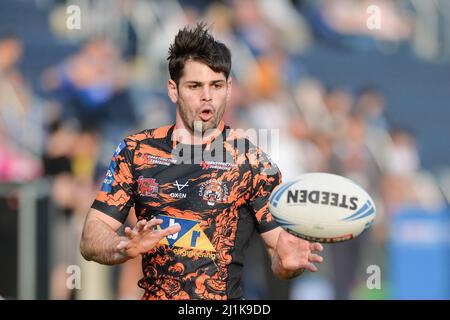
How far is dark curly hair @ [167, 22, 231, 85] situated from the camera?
17.5 feet

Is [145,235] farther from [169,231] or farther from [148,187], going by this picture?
[148,187]

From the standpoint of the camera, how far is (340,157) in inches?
478

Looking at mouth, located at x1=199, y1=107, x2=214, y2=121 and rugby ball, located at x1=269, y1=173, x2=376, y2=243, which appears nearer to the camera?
rugby ball, located at x1=269, y1=173, x2=376, y2=243

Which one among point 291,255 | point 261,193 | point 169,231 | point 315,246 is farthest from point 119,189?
point 315,246

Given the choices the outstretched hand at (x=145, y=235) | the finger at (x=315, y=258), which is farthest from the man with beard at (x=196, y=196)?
the outstretched hand at (x=145, y=235)

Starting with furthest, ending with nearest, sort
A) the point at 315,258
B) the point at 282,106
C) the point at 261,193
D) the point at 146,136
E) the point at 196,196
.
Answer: the point at 282,106 < the point at 146,136 < the point at 261,193 < the point at 196,196 < the point at 315,258

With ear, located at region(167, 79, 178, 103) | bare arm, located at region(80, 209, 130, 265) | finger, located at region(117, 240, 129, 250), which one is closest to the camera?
finger, located at region(117, 240, 129, 250)

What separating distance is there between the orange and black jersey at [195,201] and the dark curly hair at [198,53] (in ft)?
1.47

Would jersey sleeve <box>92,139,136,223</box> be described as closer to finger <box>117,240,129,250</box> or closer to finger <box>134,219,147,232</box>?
finger <box>117,240,129,250</box>

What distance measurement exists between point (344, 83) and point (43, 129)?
4716mm

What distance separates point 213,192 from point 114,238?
0.68 m

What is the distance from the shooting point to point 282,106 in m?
12.6

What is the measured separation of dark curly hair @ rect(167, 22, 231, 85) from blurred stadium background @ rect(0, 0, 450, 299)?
18.4ft

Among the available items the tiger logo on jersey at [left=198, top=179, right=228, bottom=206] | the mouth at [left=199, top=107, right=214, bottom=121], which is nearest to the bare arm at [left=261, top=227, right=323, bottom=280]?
the tiger logo on jersey at [left=198, top=179, right=228, bottom=206]
